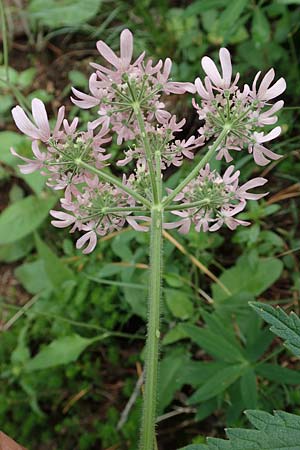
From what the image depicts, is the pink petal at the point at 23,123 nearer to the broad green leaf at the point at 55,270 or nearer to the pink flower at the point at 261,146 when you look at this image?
the pink flower at the point at 261,146

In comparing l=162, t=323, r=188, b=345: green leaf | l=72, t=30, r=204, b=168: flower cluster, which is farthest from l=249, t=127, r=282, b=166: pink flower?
l=162, t=323, r=188, b=345: green leaf

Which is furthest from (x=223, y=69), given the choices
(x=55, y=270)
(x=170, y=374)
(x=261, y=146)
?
(x=55, y=270)

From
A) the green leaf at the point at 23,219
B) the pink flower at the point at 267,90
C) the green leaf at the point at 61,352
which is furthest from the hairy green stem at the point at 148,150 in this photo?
the green leaf at the point at 23,219

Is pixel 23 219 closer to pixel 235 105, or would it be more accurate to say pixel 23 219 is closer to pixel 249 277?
pixel 249 277

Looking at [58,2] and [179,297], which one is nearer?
[179,297]

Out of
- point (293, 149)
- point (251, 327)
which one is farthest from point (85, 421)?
point (293, 149)

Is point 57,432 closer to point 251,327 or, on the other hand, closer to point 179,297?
point 179,297

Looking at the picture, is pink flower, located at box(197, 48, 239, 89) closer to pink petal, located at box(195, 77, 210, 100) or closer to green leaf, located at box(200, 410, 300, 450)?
pink petal, located at box(195, 77, 210, 100)

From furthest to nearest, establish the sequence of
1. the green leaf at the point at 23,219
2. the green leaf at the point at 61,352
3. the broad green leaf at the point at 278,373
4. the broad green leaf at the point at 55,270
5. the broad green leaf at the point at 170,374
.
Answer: the green leaf at the point at 23,219, the broad green leaf at the point at 55,270, the green leaf at the point at 61,352, the broad green leaf at the point at 170,374, the broad green leaf at the point at 278,373

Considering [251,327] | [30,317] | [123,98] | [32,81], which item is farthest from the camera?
[32,81]
